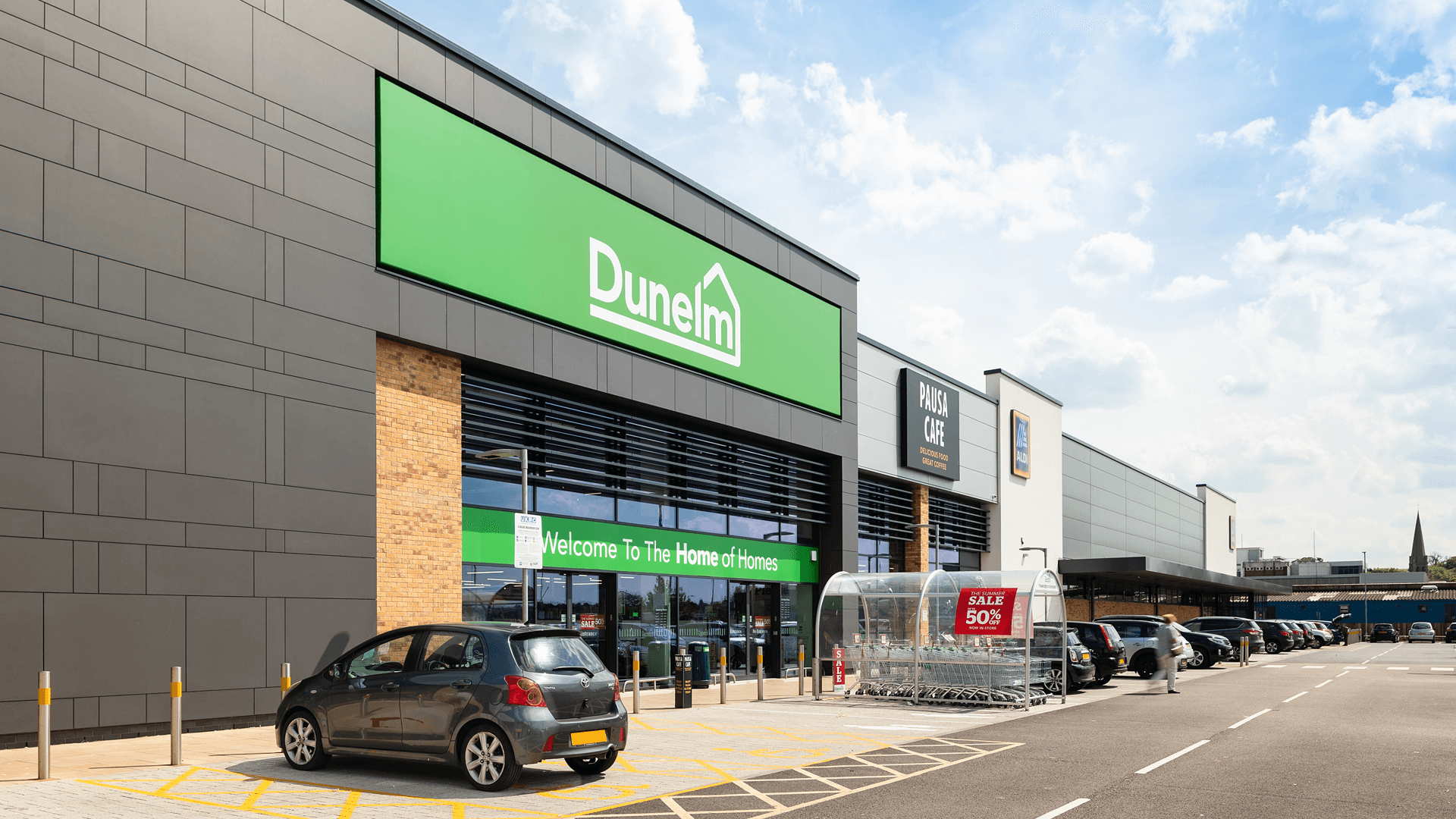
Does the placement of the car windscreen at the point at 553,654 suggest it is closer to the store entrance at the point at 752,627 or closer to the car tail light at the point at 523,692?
the car tail light at the point at 523,692

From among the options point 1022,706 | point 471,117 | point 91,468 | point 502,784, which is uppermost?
point 471,117

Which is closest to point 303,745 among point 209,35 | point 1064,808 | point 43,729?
point 43,729

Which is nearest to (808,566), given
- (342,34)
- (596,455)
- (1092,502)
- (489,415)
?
(596,455)

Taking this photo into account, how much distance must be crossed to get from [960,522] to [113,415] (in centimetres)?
2992

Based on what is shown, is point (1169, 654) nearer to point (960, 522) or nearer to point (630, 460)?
point (630, 460)

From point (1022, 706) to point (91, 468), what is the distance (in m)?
14.7

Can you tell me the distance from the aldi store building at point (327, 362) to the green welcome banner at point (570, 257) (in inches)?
2.5

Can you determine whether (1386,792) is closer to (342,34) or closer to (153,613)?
(153,613)

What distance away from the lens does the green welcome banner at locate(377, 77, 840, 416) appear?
1777 cm

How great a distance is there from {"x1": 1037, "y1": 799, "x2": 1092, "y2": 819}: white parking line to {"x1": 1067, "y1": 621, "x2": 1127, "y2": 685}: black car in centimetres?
1647

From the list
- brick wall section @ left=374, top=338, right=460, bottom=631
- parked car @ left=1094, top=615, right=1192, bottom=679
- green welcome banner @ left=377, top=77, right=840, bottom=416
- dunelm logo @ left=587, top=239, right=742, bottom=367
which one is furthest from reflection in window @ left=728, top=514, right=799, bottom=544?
brick wall section @ left=374, top=338, right=460, bottom=631

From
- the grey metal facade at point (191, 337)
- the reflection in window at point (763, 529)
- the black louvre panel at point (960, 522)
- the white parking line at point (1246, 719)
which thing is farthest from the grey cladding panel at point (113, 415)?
the black louvre panel at point (960, 522)

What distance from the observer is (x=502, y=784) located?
10.4m

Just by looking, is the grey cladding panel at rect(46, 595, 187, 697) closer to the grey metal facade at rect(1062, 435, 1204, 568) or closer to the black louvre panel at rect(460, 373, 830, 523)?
the black louvre panel at rect(460, 373, 830, 523)
